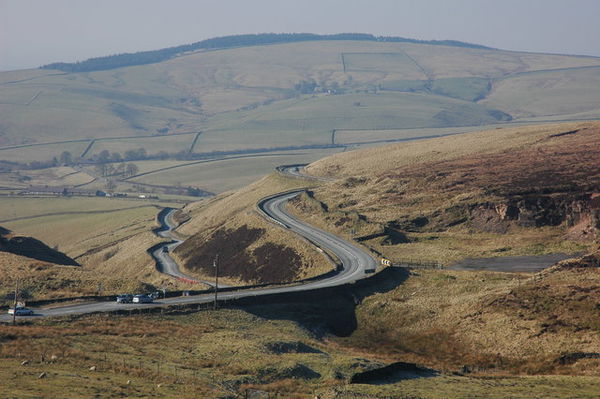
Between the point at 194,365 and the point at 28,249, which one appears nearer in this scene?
the point at 194,365

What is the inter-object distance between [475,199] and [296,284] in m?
42.4

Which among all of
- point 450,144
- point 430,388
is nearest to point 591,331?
point 430,388

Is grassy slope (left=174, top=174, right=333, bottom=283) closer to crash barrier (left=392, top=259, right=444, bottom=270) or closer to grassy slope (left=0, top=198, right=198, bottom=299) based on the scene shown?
grassy slope (left=0, top=198, right=198, bottom=299)

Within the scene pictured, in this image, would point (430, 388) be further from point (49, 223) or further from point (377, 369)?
point (49, 223)

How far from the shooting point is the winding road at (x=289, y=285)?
7138cm

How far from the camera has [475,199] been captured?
394 ft

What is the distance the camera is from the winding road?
71375 millimetres

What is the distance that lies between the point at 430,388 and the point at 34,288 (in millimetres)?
49350

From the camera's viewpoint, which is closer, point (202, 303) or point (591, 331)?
point (591, 331)

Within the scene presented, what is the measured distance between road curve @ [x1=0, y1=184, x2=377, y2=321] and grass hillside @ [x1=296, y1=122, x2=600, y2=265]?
11.0 ft

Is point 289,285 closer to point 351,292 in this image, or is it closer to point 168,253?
point 351,292

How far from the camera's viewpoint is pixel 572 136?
163 meters

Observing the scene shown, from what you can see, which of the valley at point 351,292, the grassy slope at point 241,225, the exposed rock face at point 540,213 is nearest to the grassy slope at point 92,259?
the valley at point 351,292

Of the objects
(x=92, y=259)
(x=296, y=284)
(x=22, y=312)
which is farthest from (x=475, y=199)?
(x=22, y=312)
